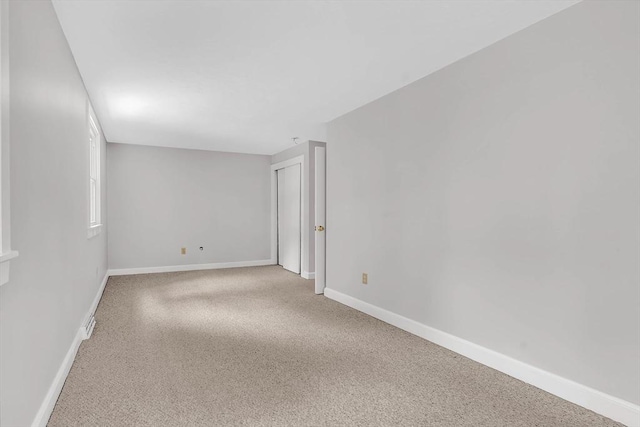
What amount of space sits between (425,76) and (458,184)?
0.96 m

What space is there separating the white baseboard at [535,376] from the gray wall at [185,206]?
394cm

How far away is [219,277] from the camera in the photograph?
545 centimetres

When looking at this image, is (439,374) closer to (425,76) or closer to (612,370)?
(612,370)

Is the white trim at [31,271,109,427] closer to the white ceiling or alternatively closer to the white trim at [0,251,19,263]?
the white trim at [0,251,19,263]

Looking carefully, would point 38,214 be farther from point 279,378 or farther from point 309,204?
point 309,204

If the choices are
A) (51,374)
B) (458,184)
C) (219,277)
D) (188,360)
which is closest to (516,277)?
(458,184)

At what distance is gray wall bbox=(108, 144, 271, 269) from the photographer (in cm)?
567

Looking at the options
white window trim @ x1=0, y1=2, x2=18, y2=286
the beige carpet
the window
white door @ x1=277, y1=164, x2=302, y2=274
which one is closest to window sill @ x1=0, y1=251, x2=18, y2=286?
white window trim @ x1=0, y1=2, x2=18, y2=286

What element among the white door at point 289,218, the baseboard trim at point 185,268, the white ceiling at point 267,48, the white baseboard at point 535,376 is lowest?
the baseboard trim at point 185,268

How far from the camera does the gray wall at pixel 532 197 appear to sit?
5.81 feet

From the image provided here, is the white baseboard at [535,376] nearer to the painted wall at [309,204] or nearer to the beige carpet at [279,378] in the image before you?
the beige carpet at [279,378]

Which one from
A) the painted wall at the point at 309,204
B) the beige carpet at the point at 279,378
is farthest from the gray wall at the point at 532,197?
the painted wall at the point at 309,204

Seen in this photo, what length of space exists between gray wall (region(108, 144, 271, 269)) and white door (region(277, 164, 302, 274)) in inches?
13.9

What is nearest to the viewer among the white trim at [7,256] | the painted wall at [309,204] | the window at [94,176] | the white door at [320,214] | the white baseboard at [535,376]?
the white trim at [7,256]
